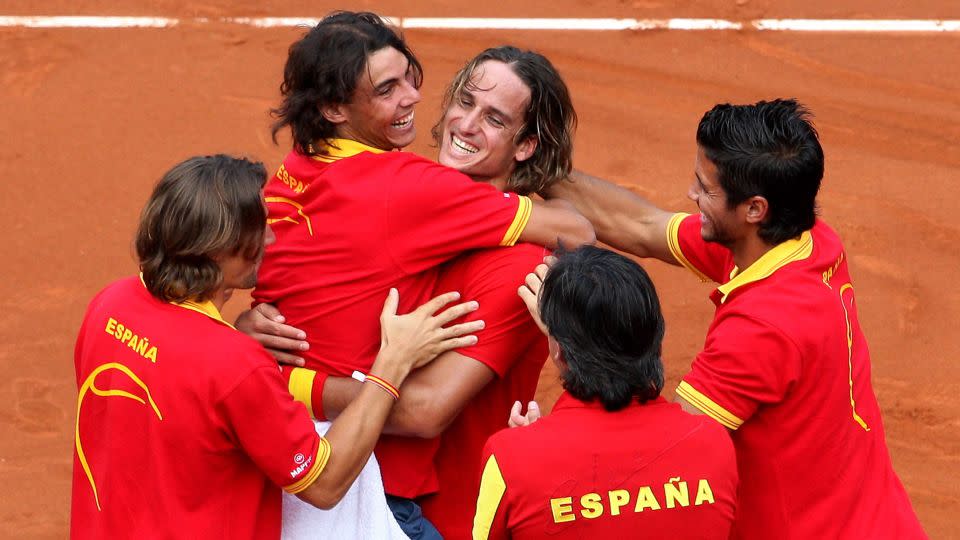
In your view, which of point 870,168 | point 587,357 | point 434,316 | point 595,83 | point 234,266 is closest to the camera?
point 587,357

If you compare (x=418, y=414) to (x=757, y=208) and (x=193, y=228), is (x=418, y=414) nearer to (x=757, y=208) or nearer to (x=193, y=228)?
(x=193, y=228)

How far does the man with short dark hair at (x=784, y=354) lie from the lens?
15.7 feet

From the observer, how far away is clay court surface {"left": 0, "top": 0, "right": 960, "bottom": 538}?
918cm

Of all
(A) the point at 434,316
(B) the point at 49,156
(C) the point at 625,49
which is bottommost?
(B) the point at 49,156

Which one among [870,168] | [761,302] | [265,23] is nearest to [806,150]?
[761,302]

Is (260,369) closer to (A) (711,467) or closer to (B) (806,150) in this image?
(A) (711,467)

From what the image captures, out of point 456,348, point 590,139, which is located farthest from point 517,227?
point 590,139

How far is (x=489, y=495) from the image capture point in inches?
170

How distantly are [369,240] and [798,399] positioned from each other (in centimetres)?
164

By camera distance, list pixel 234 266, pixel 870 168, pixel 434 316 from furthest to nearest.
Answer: pixel 870 168
pixel 434 316
pixel 234 266

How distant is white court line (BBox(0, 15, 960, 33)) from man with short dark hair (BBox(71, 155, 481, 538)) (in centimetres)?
722

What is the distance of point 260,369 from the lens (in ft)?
15.0

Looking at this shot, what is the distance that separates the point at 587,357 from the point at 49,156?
757 cm

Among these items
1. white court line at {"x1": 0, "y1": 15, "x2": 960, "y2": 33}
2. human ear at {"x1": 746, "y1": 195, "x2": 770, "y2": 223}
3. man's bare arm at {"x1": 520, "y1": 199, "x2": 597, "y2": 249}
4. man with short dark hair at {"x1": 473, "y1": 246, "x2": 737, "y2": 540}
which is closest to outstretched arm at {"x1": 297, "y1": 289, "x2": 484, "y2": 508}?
man's bare arm at {"x1": 520, "y1": 199, "x2": 597, "y2": 249}
